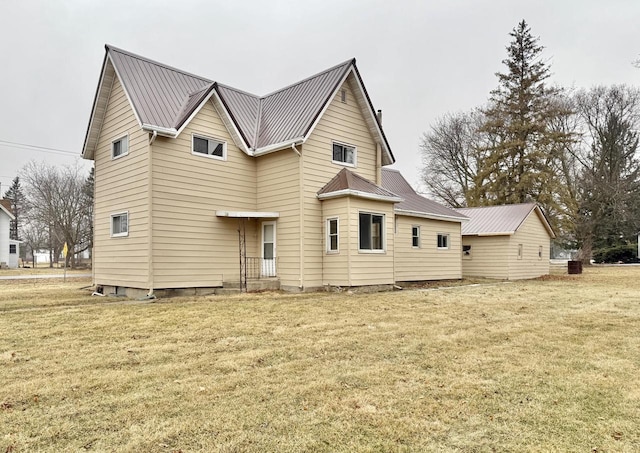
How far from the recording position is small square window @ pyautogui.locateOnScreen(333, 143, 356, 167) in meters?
16.1

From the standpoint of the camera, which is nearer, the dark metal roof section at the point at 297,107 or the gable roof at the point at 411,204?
the dark metal roof section at the point at 297,107

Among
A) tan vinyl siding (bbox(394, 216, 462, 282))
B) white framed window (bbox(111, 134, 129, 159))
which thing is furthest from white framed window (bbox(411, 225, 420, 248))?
white framed window (bbox(111, 134, 129, 159))

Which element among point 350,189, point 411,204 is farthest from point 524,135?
point 350,189

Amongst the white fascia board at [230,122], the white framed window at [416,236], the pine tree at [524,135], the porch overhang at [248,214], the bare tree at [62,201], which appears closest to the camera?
the porch overhang at [248,214]

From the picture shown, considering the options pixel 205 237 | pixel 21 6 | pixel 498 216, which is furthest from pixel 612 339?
pixel 21 6

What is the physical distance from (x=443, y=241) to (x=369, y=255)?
758 cm

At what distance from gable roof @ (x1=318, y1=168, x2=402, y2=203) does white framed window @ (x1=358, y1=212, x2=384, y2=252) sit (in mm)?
723

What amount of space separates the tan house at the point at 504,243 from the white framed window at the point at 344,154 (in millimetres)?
10043

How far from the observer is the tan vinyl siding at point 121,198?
43.8 feet

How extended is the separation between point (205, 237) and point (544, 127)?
27.8 meters

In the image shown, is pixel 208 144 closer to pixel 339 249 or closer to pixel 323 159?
pixel 323 159

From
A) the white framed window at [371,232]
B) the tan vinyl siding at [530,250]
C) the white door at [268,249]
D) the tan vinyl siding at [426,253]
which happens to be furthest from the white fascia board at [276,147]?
the tan vinyl siding at [530,250]

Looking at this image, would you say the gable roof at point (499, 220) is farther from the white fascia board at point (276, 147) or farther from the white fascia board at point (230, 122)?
the white fascia board at point (230, 122)

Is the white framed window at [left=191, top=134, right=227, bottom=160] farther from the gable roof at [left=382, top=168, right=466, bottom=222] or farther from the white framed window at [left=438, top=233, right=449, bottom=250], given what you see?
the white framed window at [left=438, top=233, right=449, bottom=250]
